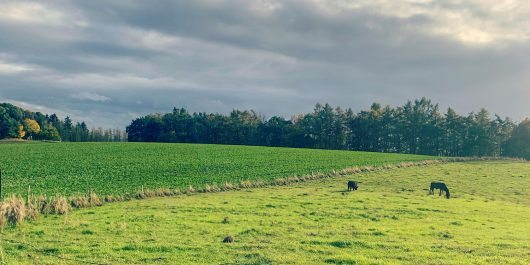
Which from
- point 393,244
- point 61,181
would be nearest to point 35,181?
point 61,181

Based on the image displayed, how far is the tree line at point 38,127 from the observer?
143 meters

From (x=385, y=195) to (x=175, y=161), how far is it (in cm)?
3624

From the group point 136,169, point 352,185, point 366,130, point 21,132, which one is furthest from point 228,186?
point 21,132

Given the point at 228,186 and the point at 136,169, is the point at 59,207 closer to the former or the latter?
the point at 228,186

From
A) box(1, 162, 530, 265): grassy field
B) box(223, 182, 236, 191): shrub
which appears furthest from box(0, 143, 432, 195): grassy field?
box(1, 162, 530, 265): grassy field

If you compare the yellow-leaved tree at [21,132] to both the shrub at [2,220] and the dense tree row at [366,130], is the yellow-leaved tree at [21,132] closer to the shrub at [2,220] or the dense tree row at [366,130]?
the dense tree row at [366,130]

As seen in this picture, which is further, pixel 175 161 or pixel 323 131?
pixel 323 131

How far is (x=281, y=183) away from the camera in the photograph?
5000cm

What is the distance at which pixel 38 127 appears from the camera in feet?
537

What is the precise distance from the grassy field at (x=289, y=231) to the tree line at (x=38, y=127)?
12458cm

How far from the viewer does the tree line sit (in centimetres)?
14288

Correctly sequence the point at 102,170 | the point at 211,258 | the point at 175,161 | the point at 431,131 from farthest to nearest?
the point at 431,131 < the point at 175,161 < the point at 102,170 < the point at 211,258

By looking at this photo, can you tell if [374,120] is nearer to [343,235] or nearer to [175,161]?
[175,161]

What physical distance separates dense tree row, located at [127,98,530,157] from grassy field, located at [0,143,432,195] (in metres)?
61.4
